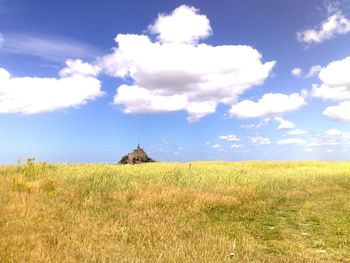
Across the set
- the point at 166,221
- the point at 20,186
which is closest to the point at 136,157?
the point at 20,186

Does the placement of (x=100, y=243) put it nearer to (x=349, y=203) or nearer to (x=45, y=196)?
(x=45, y=196)

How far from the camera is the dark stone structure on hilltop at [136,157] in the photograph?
5173 centimetres

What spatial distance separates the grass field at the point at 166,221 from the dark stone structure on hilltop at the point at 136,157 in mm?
27815

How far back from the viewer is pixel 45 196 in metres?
17.0

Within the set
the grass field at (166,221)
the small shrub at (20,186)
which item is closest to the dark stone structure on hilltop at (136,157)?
the grass field at (166,221)

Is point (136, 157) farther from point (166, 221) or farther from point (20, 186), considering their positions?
point (166, 221)

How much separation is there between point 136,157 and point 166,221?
38.8 m

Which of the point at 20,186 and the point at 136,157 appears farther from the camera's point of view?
the point at 136,157

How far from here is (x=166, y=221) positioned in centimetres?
1357

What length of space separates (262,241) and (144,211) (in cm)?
437

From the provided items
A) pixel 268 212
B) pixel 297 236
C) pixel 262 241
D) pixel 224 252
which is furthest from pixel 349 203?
pixel 224 252

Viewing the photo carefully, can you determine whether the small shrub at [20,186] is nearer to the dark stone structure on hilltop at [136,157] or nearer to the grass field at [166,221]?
the grass field at [166,221]

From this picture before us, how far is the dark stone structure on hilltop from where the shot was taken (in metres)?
51.7

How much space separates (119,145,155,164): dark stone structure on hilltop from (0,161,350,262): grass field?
91.3ft
